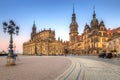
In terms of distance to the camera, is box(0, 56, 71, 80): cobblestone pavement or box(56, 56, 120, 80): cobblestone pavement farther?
box(0, 56, 71, 80): cobblestone pavement

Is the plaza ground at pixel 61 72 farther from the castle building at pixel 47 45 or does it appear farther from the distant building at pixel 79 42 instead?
the castle building at pixel 47 45

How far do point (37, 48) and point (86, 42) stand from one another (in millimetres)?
50214

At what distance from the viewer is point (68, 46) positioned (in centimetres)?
15762

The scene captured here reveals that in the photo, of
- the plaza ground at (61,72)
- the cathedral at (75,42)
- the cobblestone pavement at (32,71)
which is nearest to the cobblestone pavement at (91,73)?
the plaza ground at (61,72)

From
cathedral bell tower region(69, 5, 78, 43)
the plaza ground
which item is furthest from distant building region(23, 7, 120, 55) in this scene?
the plaza ground

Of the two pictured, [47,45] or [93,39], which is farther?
[47,45]

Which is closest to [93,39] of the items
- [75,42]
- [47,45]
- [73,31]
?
[75,42]

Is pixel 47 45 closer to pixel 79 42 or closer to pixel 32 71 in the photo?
pixel 79 42

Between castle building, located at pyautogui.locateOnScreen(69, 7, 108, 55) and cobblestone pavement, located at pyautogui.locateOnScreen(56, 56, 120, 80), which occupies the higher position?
castle building, located at pyautogui.locateOnScreen(69, 7, 108, 55)

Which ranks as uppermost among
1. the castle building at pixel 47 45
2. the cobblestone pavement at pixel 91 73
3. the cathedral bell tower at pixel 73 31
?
the cathedral bell tower at pixel 73 31

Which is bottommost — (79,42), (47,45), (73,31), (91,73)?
(91,73)

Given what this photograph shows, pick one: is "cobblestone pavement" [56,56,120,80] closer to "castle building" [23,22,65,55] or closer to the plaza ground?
the plaza ground

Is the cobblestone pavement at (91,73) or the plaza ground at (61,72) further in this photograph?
the plaza ground at (61,72)

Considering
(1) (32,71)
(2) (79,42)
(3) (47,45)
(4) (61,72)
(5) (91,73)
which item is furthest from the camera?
(3) (47,45)
